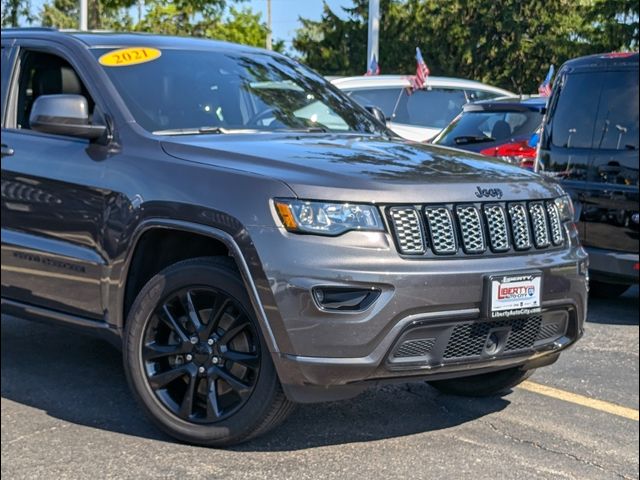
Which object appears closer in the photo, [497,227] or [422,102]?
[497,227]

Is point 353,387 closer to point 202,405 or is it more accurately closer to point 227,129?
point 202,405

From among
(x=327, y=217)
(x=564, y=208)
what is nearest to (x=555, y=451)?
(x=564, y=208)

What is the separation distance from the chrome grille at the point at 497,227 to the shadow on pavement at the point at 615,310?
10.5 ft

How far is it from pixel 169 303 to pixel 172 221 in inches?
14.0

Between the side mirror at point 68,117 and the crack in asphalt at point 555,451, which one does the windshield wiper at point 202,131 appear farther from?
the crack in asphalt at point 555,451

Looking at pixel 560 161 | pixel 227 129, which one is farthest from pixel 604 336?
pixel 227 129

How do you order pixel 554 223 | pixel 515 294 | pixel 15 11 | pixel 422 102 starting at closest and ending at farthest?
pixel 515 294 < pixel 554 223 < pixel 422 102 < pixel 15 11

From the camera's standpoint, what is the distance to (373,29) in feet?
23.0

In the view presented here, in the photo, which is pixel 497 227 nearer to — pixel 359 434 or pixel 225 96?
pixel 359 434

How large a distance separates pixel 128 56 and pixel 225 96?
0.51 metres

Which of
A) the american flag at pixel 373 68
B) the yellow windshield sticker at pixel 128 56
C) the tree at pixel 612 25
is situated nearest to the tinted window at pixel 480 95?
the american flag at pixel 373 68

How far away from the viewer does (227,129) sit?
180 inches

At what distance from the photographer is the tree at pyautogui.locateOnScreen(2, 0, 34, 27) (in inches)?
544

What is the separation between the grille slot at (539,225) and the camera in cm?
402
